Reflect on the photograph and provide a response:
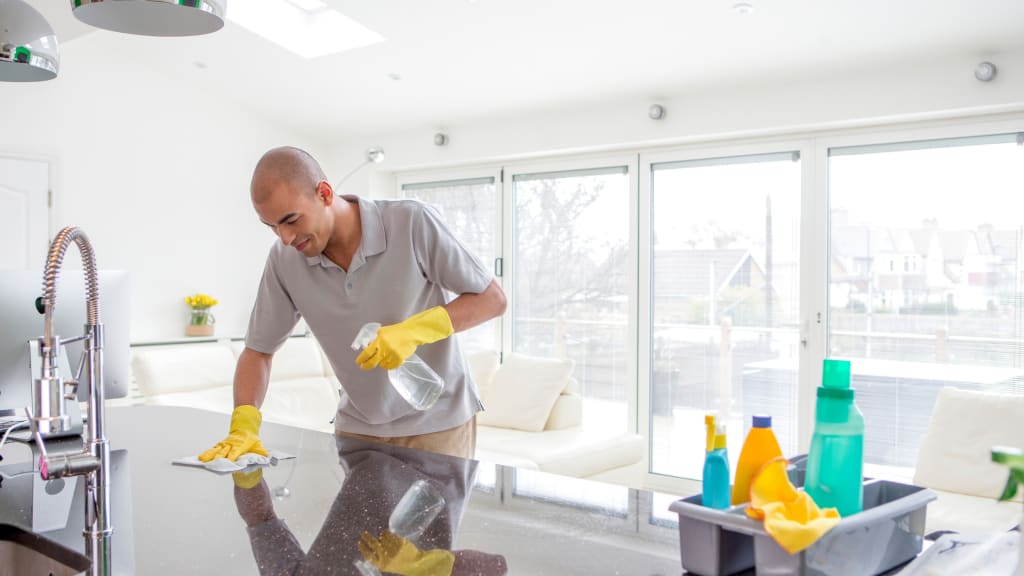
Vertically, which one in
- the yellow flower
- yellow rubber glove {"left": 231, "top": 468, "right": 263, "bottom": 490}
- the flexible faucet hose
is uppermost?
the flexible faucet hose

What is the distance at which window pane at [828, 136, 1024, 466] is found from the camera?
420 centimetres

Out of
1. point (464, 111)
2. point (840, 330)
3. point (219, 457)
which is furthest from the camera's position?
point (464, 111)

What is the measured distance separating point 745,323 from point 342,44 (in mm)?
2864

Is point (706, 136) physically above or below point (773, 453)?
above

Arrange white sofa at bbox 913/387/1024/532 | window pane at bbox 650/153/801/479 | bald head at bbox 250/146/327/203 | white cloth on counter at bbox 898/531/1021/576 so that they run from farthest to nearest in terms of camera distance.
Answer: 1. window pane at bbox 650/153/801/479
2. white sofa at bbox 913/387/1024/532
3. bald head at bbox 250/146/327/203
4. white cloth on counter at bbox 898/531/1021/576

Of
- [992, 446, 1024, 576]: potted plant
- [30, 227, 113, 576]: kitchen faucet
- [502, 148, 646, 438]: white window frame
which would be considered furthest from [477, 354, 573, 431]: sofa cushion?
[992, 446, 1024, 576]: potted plant

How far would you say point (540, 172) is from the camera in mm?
5789

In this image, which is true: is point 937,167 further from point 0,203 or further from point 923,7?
point 0,203

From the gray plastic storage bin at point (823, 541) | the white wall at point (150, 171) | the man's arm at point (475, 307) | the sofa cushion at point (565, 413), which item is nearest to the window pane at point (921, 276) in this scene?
the sofa cushion at point (565, 413)

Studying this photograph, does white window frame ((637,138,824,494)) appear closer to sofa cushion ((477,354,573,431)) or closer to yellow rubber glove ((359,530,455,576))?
sofa cushion ((477,354,573,431))

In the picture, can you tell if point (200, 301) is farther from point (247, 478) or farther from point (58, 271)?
point (58, 271)

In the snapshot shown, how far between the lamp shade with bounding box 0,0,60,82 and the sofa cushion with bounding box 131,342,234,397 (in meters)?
2.97

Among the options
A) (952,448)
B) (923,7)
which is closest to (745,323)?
(952,448)

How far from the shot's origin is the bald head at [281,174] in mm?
1858
